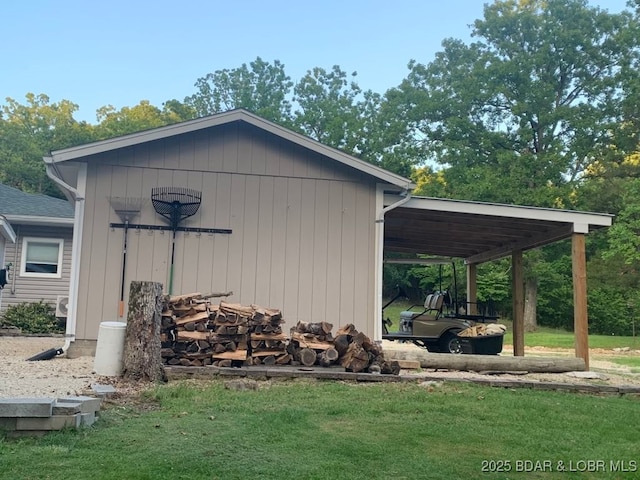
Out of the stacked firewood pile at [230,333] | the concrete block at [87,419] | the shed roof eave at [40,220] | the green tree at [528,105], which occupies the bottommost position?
the concrete block at [87,419]

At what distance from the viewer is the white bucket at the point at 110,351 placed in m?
6.50

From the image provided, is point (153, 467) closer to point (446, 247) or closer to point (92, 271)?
point (92, 271)

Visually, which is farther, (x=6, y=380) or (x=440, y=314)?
(x=440, y=314)

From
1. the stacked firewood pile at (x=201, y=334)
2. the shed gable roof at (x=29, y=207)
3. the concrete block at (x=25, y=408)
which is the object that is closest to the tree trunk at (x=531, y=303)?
the shed gable roof at (x=29, y=207)

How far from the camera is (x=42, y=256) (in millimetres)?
14656

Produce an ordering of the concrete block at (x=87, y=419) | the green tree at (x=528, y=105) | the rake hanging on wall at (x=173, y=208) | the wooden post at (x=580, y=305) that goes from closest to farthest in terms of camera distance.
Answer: the concrete block at (x=87, y=419) < the rake hanging on wall at (x=173, y=208) < the wooden post at (x=580, y=305) < the green tree at (x=528, y=105)

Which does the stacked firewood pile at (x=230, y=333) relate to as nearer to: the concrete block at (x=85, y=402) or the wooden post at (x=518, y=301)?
the concrete block at (x=85, y=402)

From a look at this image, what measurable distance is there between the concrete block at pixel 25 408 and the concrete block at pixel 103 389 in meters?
1.32

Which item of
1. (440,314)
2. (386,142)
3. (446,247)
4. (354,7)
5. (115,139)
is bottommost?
(440,314)

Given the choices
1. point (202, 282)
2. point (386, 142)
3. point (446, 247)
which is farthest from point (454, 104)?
point (202, 282)

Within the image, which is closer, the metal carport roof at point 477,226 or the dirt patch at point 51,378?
the dirt patch at point 51,378

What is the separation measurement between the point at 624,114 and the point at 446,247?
51.7 feet

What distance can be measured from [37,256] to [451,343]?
10.6m

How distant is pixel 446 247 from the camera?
1381cm
